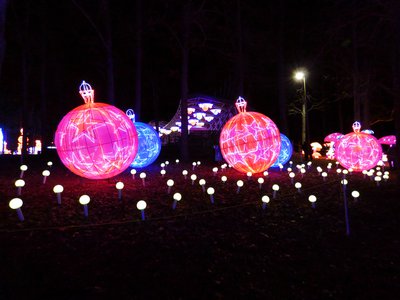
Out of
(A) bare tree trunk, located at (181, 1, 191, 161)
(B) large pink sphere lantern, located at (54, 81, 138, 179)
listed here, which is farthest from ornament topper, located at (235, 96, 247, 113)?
(A) bare tree trunk, located at (181, 1, 191, 161)

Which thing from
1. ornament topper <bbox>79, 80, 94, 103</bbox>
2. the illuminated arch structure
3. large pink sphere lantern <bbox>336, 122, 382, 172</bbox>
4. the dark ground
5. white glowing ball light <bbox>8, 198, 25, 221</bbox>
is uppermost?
the illuminated arch structure

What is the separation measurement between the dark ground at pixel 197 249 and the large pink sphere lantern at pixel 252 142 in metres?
3.31

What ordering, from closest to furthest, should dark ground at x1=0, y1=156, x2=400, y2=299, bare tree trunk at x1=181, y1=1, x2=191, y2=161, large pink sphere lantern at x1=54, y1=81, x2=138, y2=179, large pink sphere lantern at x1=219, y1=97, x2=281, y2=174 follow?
dark ground at x1=0, y1=156, x2=400, y2=299 → large pink sphere lantern at x1=54, y1=81, x2=138, y2=179 → large pink sphere lantern at x1=219, y1=97, x2=281, y2=174 → bare tree trunk at x1=181, y1=1, x2=191, y2=161

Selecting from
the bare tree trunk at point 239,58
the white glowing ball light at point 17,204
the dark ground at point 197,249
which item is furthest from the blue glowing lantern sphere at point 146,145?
the bare tree trunk at point 239,58

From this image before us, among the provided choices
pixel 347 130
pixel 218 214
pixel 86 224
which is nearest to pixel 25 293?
pixel 86 224

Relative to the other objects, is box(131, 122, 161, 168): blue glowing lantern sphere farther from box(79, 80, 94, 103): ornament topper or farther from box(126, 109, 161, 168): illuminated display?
box(79, 80, 94, 103): ornament topper

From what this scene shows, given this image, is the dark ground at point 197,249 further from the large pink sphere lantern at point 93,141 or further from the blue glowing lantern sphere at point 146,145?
the blue glowing lantern sphere at point 146,145

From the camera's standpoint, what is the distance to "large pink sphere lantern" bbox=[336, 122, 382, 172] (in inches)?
553

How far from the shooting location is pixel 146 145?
1391 centimetres

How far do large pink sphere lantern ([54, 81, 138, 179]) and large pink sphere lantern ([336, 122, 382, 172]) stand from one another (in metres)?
9.39

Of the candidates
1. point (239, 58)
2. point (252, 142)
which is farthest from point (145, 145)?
point (239, 58)

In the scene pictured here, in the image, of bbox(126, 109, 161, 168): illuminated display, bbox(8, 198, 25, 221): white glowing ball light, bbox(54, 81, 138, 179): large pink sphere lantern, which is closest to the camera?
bbox(8, 198, 25, 221): white glowing ball light

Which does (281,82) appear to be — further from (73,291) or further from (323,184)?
(73,291)

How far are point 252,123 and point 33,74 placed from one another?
2341 centimetres
